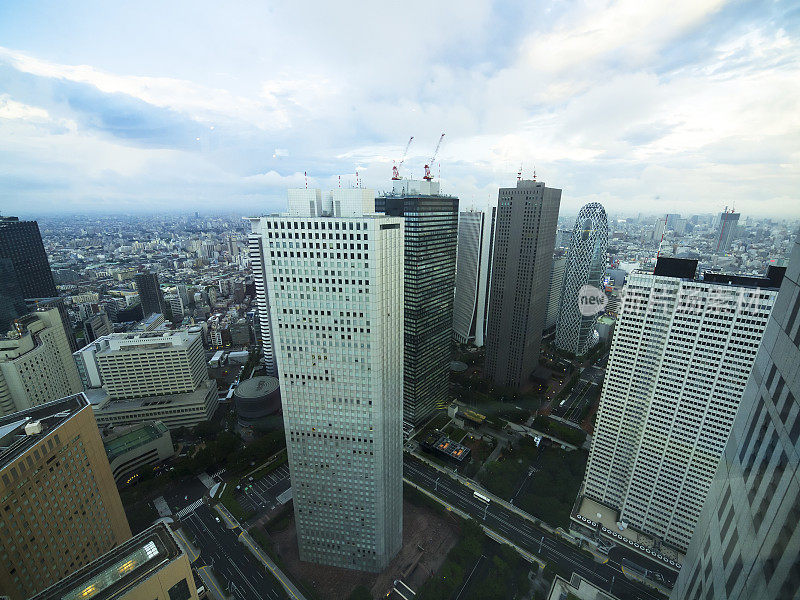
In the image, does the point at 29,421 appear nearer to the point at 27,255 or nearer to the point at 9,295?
the point at 9,295

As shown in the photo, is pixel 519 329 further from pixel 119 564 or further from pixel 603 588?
pixel 119 564

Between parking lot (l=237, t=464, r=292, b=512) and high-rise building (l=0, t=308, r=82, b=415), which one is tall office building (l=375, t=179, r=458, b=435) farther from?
high-rise building (l=0, t=308, r=82, b=415)

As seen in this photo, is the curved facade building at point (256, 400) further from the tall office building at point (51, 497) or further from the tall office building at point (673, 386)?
the tall office building at point (673, 386)

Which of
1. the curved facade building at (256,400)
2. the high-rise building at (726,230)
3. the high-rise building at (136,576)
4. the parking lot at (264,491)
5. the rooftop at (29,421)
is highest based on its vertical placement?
the high-rise building at (726,230)

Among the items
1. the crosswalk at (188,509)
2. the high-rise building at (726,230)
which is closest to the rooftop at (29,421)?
the crosswalk at (188,509)

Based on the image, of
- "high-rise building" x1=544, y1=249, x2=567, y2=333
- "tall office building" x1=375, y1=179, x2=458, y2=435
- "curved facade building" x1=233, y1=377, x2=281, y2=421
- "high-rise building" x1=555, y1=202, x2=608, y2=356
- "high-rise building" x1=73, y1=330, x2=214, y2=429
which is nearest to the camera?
"tall office building" x1=375, y1=179, x2=458, y2=435

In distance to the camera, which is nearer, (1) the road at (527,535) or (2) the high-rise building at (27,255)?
(1) the road at (527,535)

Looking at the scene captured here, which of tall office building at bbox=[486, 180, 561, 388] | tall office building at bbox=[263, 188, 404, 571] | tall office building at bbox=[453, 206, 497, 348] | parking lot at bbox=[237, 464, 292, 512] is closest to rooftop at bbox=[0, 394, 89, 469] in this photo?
tall office building at bbox=[263, 188, 404, 571]
